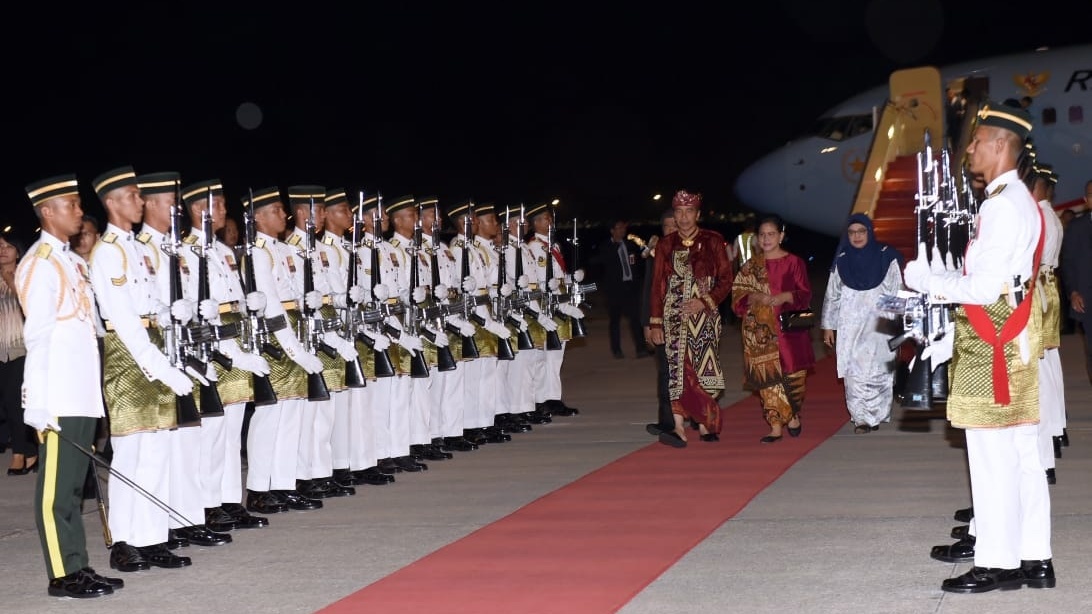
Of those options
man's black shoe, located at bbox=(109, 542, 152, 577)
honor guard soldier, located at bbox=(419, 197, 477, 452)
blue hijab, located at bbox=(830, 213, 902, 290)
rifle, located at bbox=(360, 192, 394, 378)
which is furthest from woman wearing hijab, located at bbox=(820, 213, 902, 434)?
man's black shoe, located at bbox=(109, 542, 152, 577)

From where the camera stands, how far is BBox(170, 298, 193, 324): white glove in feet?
21.3

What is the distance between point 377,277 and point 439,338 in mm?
727

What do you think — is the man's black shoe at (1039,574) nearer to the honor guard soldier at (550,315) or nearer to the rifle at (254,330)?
the rifle at (254,330)

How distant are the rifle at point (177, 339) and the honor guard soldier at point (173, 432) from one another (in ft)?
0.04

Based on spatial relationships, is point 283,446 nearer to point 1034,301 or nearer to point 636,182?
point 1034,301

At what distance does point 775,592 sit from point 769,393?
461 cm

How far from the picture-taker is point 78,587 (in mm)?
5930

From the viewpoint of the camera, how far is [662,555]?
6.33 metres

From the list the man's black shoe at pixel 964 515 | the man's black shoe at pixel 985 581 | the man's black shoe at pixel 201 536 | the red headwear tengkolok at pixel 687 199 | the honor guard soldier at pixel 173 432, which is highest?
the red headwear tengkolok at pixel 687 199

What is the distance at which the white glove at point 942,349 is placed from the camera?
5891mm

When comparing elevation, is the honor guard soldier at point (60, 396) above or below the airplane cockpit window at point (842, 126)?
below

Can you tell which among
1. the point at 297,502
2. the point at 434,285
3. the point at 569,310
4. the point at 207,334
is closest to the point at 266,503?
the point at 297,502

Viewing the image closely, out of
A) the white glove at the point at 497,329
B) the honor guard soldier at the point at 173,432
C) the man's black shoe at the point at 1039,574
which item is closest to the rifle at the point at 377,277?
the white glove at the point at 497,329

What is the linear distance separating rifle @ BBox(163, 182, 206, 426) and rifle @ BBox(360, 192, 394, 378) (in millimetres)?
2122
